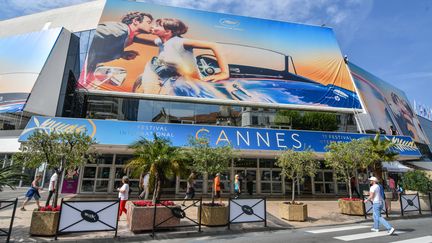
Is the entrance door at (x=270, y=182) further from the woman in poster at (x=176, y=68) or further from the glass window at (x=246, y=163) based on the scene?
the woman in poster at (x=176, y=68)

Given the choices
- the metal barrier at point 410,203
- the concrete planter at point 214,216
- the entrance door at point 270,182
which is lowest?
the concrete planter at point 214,216

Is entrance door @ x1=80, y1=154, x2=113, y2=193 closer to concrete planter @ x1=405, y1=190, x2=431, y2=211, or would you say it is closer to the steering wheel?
the steering wheel

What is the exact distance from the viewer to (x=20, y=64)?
2542cm

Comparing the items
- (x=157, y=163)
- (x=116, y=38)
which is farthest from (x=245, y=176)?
(x=116, y=38)

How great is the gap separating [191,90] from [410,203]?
16114mm

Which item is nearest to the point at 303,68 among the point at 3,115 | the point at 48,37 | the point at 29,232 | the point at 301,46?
the point at 301,46

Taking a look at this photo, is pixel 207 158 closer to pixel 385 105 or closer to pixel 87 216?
pixel 87 216

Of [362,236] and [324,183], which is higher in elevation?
[324,183]

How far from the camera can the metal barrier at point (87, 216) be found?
720 centimetres

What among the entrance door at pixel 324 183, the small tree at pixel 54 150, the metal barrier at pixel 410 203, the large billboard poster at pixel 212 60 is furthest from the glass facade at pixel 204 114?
the small tree at pixel 54 150

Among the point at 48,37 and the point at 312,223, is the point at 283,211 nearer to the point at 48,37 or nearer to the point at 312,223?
the point at 312,223

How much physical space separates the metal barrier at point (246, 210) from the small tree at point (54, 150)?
5474mm

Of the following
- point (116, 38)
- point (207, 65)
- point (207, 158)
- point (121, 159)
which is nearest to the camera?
point (207, 158)

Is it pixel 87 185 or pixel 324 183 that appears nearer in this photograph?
pixel 87 185
